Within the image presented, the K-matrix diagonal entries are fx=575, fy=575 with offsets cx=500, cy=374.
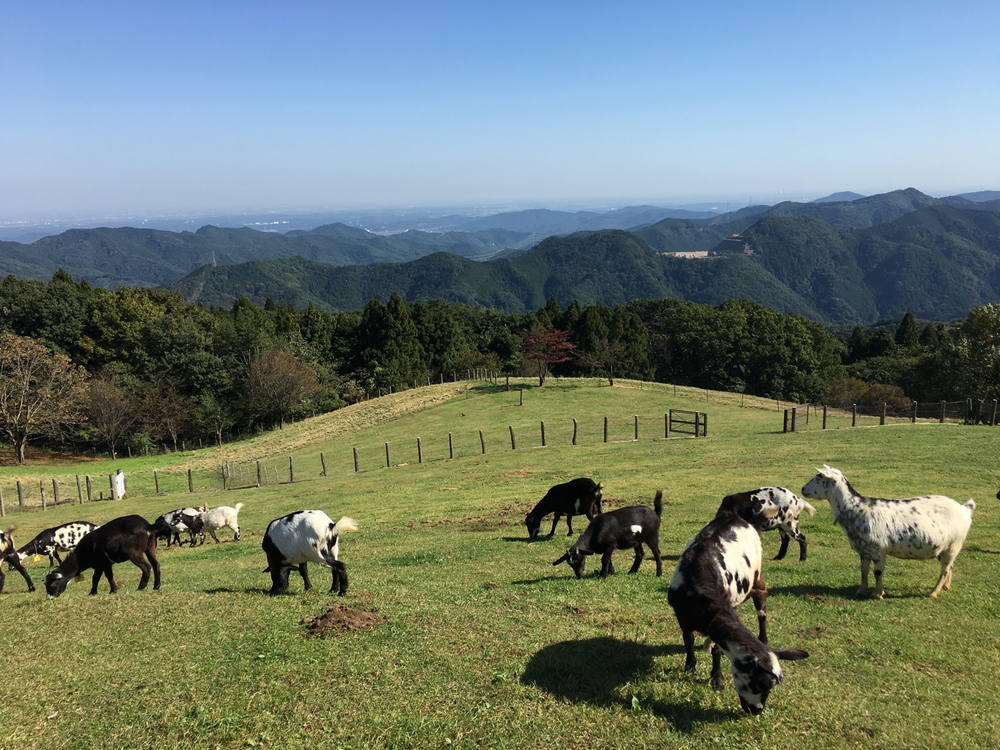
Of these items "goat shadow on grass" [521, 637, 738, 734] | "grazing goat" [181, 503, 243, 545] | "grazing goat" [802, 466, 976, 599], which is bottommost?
"grazing goat" [181, 503, 243, 545]

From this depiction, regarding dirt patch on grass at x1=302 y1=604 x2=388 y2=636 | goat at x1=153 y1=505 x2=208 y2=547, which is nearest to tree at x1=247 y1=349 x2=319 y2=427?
goat at x1=153 y1=505 x2=208 y2=547

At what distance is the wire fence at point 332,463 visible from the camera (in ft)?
118

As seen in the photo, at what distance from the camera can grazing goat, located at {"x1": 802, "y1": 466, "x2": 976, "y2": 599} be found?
10.4 m

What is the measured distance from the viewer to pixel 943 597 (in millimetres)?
10398

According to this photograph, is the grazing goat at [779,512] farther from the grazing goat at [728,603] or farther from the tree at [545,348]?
the tree at [545,348]

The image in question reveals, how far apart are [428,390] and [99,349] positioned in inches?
1631

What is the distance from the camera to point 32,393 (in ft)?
186

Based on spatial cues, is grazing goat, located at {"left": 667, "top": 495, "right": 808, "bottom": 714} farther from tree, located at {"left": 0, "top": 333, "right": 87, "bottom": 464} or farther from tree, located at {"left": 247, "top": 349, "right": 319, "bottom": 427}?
tree, located at {"left": 0, "top": 333, "right": 87, "bottom": 464}

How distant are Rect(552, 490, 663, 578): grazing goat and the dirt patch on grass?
13.0 feet

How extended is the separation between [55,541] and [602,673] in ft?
65.6

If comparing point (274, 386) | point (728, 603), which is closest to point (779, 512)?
point (728, 603)

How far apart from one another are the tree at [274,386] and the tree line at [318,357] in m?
0.17

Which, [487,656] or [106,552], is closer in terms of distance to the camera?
[487,656]

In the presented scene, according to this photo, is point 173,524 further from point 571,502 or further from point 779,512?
point 779,512
